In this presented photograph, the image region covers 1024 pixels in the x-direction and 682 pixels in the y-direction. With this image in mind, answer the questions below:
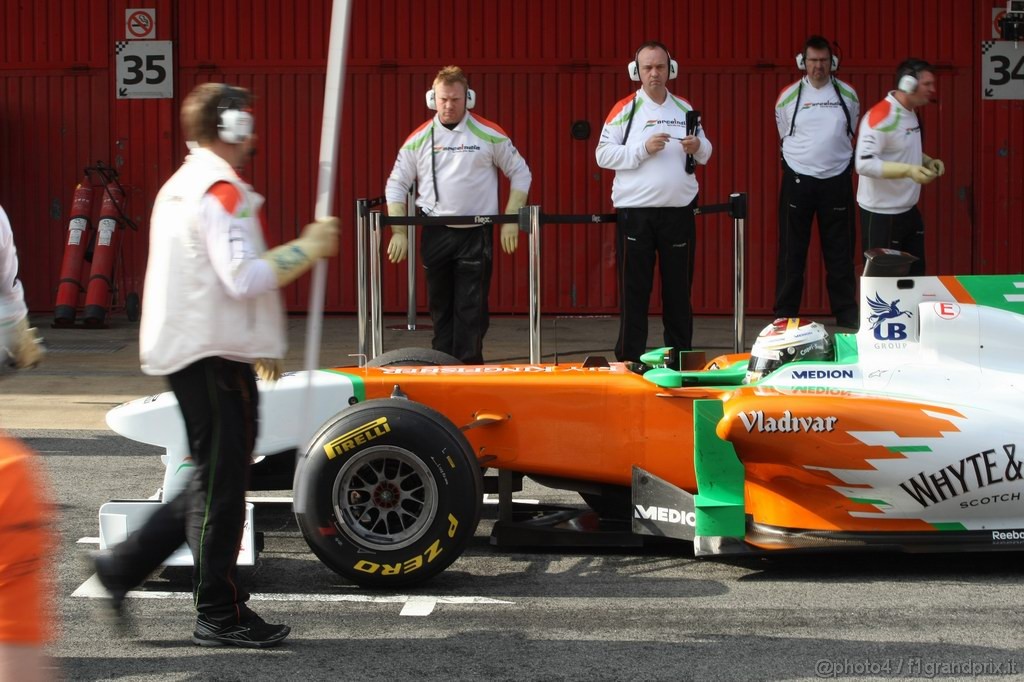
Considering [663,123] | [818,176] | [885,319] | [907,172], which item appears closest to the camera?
[885,319]

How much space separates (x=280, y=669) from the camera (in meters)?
4.80

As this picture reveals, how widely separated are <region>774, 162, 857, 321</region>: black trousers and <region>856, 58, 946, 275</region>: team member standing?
86cm

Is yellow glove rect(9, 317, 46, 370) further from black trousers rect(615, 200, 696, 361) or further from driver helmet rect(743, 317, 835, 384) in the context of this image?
black trousers rect(615, 200, 696, 361)

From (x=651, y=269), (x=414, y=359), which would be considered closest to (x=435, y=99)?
(x=651, y=269)

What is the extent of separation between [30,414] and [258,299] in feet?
17.0

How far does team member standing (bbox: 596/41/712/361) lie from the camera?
9258 mm

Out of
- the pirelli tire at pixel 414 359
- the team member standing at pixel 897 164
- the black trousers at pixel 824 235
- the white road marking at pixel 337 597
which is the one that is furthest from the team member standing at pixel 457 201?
the white road marking at pixel 337 597

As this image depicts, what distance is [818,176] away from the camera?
11.2m

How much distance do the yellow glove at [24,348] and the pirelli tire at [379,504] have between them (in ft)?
4.34

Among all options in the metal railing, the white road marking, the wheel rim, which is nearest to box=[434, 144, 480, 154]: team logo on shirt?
the metal railing

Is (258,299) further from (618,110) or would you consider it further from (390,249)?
(618,110)

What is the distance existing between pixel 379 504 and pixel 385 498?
0.10ft

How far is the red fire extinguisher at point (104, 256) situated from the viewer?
13.2 m

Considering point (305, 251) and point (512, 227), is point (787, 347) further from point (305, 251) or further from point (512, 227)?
point (512, 227)
